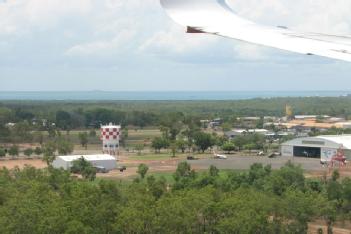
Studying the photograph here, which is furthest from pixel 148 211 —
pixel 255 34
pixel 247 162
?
pixel 247 162

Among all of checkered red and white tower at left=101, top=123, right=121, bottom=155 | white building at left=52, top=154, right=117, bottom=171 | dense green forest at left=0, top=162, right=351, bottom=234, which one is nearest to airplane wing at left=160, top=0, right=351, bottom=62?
dense green forest at left=0, top=162, right=351, bottom=234

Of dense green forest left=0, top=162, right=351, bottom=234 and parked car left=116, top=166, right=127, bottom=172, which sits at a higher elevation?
dense green forest left=0, top=162, right=351, bottom=234

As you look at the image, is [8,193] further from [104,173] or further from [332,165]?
[332,165]

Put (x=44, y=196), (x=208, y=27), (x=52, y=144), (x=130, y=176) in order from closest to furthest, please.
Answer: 1. (x=208, y=27)
2. (x=44, y=196)
3. (x=130, y=176)
4. (x=52, y=144)

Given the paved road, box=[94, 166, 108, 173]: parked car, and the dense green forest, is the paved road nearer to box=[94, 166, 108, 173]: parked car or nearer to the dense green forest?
box=[94, 166, 108, 173]: parked car

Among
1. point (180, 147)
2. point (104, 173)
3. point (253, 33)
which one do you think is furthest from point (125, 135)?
point (253, 33)

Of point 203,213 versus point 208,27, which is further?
point 203,213
